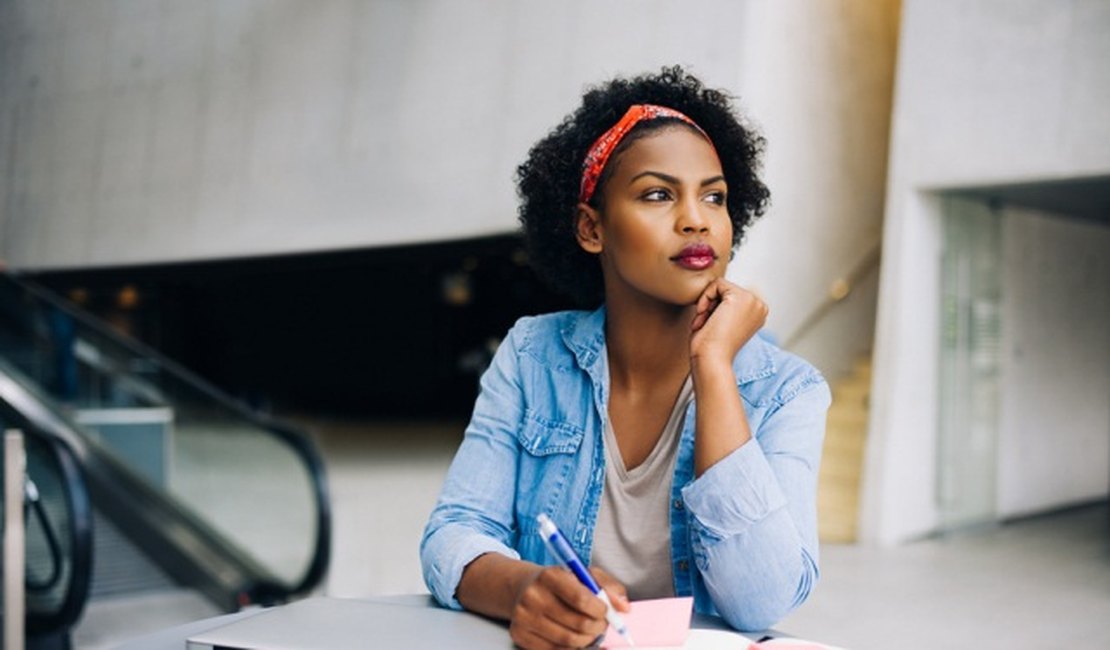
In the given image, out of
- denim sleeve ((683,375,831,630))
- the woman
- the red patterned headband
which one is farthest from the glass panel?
denim sleeve ((683,375,831,630))

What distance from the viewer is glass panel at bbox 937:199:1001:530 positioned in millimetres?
7672

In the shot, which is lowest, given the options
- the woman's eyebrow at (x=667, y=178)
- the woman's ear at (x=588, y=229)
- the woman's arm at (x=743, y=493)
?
the woman's arm at (x=743, y=493)

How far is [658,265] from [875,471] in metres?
6.34

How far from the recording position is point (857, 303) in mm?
9047

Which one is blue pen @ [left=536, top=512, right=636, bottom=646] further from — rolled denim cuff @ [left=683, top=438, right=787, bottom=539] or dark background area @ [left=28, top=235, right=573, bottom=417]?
dark background area @ [left=28, top=235, right=573, bottom=417]

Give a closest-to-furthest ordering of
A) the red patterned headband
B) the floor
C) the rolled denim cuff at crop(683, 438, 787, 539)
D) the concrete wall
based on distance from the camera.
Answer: the rolled denim cuff at crop(683, 438, 787, 539) → the red patterned headband → the floor → the concrete wall

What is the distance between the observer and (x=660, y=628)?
1.23 metres

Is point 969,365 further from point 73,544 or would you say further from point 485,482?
point 485,482

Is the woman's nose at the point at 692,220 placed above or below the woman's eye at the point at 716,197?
below

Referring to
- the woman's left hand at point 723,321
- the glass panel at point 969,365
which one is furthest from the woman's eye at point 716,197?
the glass panel at point 969,365

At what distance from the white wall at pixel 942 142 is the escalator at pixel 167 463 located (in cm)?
392

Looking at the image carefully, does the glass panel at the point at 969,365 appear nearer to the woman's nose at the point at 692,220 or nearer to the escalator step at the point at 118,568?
the escalator step at the point at 118,568

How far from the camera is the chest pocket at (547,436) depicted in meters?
1.60

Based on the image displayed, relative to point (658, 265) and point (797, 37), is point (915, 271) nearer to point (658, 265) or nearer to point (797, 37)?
point (797, 37)
